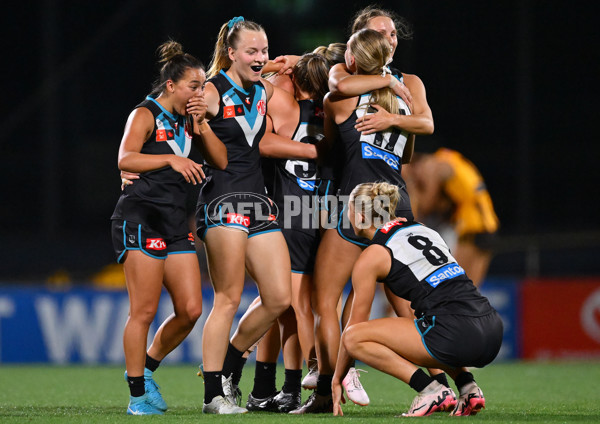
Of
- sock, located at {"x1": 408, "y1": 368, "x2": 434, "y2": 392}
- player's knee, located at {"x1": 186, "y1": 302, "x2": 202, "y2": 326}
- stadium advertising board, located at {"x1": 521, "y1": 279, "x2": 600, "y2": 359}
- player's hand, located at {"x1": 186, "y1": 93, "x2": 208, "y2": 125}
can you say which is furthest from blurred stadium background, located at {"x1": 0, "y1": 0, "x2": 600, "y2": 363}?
sock, located at {"x1": 408, "y1": 368, "x2": 434, "y2": 392}

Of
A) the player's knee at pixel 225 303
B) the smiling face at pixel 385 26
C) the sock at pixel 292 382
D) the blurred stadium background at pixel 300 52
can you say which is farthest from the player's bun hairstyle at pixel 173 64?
the blurred stadium background at pixel 300 52

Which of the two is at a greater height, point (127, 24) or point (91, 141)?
point (127, 24)

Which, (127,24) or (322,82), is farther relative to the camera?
(127,24)

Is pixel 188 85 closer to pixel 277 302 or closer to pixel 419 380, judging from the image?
pixel 277 302

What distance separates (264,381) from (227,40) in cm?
202

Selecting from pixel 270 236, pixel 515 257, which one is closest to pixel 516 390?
pixel 270 236

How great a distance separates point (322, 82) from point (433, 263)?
1.46m

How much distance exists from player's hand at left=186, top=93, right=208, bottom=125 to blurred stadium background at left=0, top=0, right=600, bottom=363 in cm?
710

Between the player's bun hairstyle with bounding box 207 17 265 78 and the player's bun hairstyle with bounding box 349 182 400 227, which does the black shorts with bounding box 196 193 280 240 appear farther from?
the player's bun hairstyle with bounding box 207 17 265 78

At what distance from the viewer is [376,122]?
5047mm

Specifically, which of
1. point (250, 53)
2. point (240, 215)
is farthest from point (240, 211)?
point (250, 53)

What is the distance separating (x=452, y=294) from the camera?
4711 mm

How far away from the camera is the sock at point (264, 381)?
552 centimetres

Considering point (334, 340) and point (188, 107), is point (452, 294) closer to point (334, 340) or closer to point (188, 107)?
point (334, 340)
